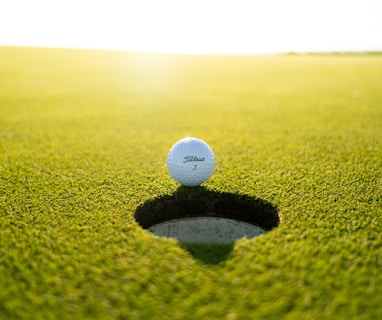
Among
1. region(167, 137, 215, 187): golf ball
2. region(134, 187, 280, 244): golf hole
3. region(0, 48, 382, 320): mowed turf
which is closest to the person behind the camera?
region(0, 48, 382, 320): mowed turf

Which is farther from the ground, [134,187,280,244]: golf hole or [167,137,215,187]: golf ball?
[167,137,215,187]: golf ball

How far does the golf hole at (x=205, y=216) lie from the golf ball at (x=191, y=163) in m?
0.11

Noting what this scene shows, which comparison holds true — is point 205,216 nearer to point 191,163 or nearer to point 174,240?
point 191,163

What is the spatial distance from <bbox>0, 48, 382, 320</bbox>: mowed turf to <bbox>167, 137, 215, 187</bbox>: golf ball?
0.40ft

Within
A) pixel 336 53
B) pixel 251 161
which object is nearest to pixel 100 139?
pixel 251 161

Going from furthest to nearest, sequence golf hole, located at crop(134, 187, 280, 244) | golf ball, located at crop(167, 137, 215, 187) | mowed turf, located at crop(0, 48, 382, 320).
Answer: golf ball, located at crop(167, 137, 215, 187)
golf hole, located at crop(134, 187, 280, 244)
mowed turf, located at crop(0, 48, 382, 320)

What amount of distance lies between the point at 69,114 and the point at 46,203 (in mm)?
5149

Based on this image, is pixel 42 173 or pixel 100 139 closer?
pixel 42 173

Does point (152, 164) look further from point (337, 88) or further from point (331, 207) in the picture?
point (337, 88)

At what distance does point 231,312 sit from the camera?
6.05 feet

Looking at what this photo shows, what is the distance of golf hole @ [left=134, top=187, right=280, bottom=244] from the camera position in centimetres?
313

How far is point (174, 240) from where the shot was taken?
2.42m

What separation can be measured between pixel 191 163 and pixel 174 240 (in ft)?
3.32

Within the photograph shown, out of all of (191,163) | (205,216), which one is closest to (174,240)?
(205,216)
